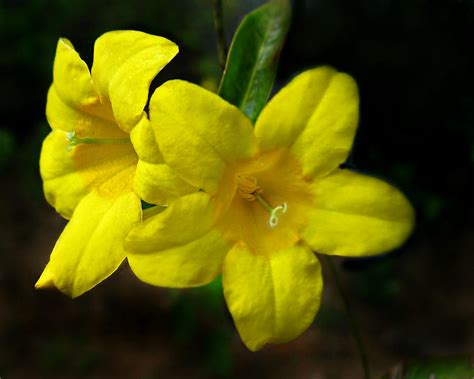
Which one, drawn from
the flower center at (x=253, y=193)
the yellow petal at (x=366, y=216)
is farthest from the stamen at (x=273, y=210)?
the yellow petal at (x=366, y=216)

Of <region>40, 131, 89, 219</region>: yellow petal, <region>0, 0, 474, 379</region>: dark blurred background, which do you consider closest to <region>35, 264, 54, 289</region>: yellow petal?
<region>40, 131, 89, 219</region>: yellow petal

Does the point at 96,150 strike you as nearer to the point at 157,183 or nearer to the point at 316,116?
the point at 157,183

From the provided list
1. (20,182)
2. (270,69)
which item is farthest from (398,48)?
(20,182)

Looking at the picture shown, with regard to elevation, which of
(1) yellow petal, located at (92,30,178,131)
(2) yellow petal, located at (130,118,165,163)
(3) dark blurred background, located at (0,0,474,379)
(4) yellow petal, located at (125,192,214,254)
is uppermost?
(1) yellow petal, located at (92,30,178,131)

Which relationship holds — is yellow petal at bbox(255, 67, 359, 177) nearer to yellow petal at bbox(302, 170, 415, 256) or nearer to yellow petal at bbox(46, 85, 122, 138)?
yellow petal at bbox(302, 170, 415, 256)

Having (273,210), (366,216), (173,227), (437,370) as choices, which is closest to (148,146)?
(173,227)

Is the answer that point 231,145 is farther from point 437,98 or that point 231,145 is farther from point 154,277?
point 437,98
